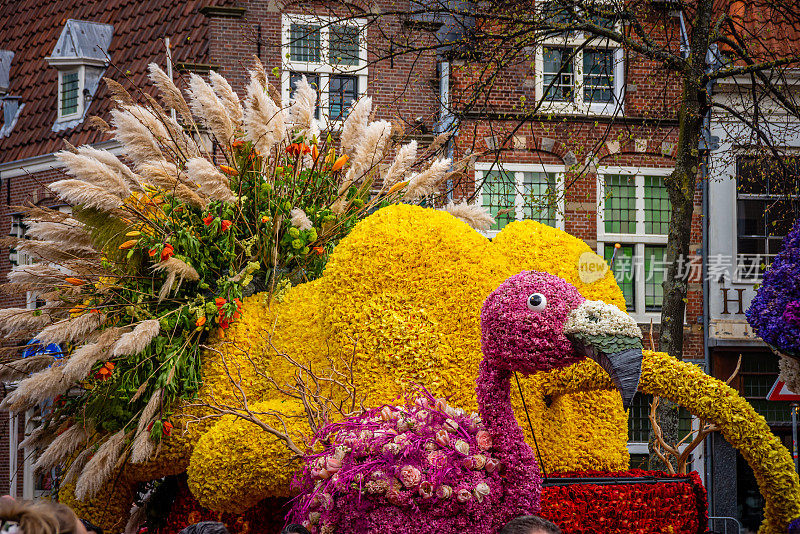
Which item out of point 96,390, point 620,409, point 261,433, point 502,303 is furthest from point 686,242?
point 96,390

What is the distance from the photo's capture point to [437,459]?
4.96 meters

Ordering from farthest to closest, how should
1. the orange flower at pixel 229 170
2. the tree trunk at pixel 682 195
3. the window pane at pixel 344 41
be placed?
the window pane at pixel 344 41, the tree trunk at pixel 682 195, the orange flower at pixel 229 170

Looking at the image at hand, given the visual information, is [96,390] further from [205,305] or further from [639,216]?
[639,216]

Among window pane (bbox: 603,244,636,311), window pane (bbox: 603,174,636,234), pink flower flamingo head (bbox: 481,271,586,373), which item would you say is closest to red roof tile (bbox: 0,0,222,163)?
window pane (bbox: 603,174,636,234)

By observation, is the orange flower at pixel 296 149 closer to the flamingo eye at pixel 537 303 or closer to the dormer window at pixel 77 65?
the flamingo eye at pixel 537 303

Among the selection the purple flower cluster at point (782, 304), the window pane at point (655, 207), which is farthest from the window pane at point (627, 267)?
the purple flower cluster at point (782, 304)

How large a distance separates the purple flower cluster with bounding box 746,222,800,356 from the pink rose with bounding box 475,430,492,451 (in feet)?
6.76

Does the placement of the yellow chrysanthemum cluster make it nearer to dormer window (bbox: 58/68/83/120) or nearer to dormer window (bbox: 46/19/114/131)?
dormer window (bbox: 46/19/114/131)

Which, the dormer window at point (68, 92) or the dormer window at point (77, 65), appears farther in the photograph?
the dormer window at point (68, 92)

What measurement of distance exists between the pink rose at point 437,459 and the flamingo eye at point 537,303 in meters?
0.94

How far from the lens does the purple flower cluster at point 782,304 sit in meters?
5.80

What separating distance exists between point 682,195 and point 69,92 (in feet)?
41.6

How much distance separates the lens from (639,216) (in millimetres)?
14336

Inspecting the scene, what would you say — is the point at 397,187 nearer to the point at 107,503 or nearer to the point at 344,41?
the point at 344,41
